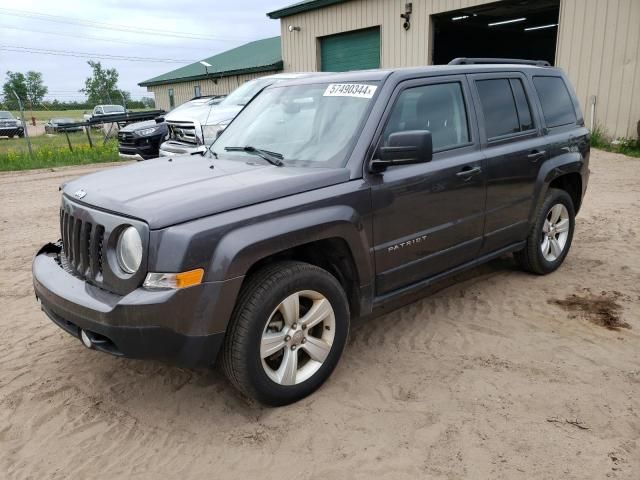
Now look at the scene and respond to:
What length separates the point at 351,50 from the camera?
18703 millimetres

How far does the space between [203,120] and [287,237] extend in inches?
295

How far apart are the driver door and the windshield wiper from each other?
0.64m

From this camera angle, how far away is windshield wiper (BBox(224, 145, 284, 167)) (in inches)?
138

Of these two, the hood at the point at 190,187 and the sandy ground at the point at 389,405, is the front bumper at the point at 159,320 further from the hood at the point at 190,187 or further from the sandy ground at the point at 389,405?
the sandy ground at the point at 389,405

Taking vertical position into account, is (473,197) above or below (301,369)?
above

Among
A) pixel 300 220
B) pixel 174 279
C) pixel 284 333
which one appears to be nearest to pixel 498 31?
pixel 300 220

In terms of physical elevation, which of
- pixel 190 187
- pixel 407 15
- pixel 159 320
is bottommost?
pixel 159 320

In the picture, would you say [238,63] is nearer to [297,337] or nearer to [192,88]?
[192,88]

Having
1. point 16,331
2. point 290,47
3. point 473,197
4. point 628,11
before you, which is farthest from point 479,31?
point 16,331

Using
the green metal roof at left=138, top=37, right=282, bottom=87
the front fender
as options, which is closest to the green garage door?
the green metal roof at left=138, top=37, right=282, bottom=87

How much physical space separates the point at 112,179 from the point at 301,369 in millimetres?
1658

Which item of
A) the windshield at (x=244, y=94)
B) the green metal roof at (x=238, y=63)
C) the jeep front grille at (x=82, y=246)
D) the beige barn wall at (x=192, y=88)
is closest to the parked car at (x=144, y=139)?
the windshield at (x=244, y=94)

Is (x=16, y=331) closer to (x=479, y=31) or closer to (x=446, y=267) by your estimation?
(x=446, y=267)

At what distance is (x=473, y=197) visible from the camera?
13.1 feet
